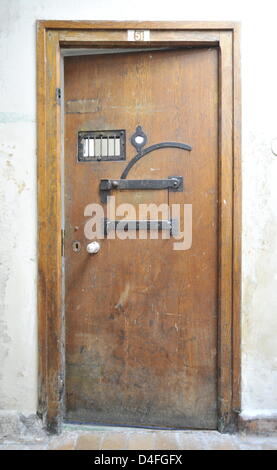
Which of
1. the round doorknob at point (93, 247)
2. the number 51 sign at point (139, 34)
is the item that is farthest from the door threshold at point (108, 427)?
the number 51 sign at point (139, 34)

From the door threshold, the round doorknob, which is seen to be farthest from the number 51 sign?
the door threshold

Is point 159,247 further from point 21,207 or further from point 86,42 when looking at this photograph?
point 86,42

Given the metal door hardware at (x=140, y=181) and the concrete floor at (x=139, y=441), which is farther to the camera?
the metal door hardware at (x=140, y=181)

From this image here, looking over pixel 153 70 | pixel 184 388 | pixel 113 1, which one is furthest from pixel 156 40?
pixel 184 388

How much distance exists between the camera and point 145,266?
5.90 ft

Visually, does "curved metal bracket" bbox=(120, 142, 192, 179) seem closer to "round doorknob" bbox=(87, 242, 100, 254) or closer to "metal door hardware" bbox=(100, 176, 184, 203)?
"metal door hardware" bbox=(100, 176, 184, 203)

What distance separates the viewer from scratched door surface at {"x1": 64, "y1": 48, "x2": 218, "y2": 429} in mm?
1763

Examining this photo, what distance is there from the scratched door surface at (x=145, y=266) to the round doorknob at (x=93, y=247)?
0.03 metres

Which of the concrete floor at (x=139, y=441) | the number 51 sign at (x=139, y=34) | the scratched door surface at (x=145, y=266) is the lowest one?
the concrete floor at (x=139, y=441)

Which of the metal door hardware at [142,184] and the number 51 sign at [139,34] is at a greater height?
the number 51 sign at [139,34]

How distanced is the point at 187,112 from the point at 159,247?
2.28 feet

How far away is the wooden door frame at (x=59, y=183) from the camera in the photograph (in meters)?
1.69

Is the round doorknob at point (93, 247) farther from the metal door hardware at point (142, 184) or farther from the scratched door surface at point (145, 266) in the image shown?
the metal door hardware at point (142, 184)

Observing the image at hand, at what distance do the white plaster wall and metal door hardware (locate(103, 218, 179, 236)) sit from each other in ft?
1.15
